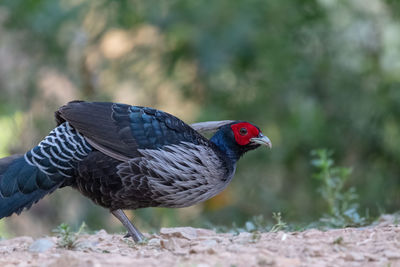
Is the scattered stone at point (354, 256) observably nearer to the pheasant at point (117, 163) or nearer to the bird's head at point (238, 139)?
the pheasant at point (117, 163)

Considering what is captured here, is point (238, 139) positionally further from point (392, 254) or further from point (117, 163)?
point (392, 254)

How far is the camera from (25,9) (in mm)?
9156

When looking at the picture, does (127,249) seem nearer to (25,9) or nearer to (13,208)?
(13,208)

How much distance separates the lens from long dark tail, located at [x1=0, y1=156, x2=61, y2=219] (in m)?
4.41

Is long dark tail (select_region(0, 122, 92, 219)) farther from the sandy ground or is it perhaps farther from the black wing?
the sandy ground

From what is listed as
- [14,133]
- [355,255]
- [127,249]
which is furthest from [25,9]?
[355,255]

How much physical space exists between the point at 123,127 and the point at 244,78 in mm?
4785

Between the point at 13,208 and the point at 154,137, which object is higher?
the point at 154,137

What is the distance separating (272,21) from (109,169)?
5.37m

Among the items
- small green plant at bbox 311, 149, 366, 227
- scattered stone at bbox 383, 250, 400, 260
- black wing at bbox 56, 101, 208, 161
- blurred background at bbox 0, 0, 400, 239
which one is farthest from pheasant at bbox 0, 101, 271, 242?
blurred background at bbox 0, 0, 400, 239

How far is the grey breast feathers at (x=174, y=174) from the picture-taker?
4.66 m

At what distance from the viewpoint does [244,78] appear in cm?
934

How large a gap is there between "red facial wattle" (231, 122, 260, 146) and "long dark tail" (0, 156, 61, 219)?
5.35 ft

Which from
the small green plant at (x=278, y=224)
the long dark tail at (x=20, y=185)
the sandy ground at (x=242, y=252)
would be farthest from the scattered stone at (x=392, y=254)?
the long dark tail at (x=20, y=185)
